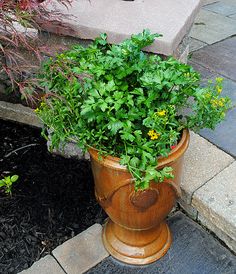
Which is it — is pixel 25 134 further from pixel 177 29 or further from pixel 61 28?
pixel 177 29

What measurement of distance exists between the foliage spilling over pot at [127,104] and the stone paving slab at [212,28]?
2257 millimetres

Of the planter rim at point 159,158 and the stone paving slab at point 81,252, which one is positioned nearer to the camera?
the planter rim at point 159,158

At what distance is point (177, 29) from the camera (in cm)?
218

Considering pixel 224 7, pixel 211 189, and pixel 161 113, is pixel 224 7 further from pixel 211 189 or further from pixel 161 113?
pixel 161 113

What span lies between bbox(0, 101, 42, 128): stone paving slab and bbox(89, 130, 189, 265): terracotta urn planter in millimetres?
1218

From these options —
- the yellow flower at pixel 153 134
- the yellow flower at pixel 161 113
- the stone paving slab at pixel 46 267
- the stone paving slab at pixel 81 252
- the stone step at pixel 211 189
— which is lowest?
the stone paving slab at pixel 46 267

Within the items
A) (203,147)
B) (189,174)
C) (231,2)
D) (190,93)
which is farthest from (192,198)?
(231,2)

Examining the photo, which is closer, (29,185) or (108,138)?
(108,138)

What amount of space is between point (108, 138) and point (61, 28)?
0.83 m

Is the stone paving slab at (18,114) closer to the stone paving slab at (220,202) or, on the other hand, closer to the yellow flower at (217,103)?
the stone paving slab at (220,202)

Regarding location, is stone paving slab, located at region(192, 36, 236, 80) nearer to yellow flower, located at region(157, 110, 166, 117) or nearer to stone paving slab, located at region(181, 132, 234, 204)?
stone paving slab, located at region(181, 132, 234, 204)

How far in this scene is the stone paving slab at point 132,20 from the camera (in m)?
2.11

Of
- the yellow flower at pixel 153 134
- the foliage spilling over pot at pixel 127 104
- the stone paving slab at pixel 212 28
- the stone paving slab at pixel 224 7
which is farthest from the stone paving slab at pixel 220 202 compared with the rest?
the stone paving slab at pixel 224 7

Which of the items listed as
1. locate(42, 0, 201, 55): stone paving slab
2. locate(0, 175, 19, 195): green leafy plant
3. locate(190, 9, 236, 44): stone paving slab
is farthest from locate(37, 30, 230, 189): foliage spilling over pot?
locate(190, 9, 236, 44): stone paving slab
